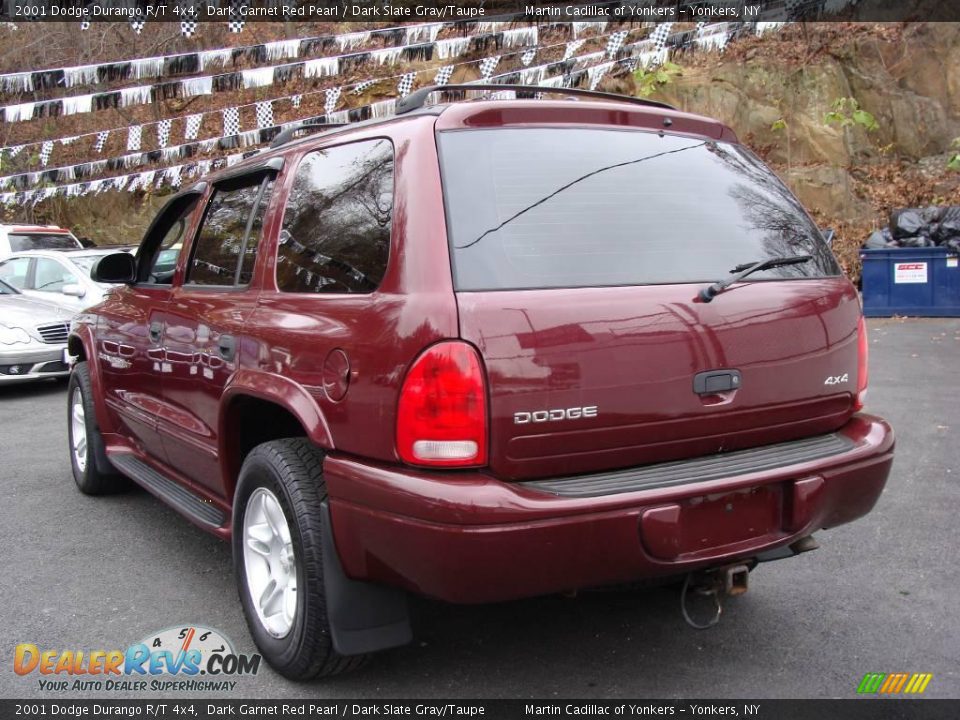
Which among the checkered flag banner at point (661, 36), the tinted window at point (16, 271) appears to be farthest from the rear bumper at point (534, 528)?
the checkered flag banner at point (661, 36)

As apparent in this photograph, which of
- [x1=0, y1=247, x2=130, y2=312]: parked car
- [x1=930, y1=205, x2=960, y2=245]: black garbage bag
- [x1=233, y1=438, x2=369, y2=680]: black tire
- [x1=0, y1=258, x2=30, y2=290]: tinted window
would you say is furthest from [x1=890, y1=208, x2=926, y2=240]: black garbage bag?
[x1=233, y1=438, x2=369, y2=680]: black tire

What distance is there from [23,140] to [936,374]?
26.3 metres

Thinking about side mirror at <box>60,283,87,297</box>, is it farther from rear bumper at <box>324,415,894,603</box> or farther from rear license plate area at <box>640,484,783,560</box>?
rear license plate area at <box>640,484,783,560</box>

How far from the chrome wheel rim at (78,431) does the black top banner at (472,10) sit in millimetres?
11014

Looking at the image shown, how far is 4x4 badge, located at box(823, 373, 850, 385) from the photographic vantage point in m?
2.87

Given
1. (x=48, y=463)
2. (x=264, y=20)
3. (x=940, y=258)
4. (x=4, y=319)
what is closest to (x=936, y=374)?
(x=940, y=258)

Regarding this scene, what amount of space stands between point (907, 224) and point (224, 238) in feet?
→ 41.0

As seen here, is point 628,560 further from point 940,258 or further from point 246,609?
point 940,258

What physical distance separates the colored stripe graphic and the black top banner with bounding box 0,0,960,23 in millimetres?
14452

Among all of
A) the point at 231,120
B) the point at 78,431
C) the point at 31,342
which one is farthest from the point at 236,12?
the point at 78,431

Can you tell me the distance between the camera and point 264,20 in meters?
23.9

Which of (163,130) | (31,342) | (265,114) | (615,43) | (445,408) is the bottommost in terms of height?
(31,342)

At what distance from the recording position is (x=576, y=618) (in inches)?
135

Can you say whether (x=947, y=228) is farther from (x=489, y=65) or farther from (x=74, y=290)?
(x=74, y=290)
